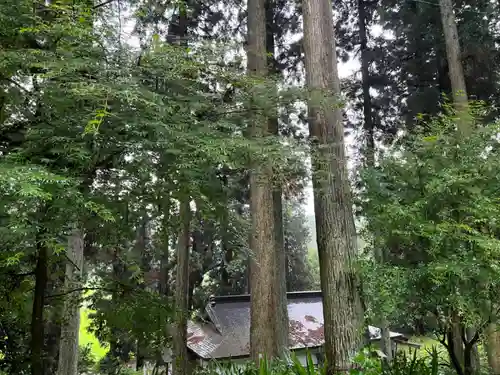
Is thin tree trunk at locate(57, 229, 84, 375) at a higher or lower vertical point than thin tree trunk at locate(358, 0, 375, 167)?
lower

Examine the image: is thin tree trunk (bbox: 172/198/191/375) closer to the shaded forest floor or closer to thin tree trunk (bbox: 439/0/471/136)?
the shaded forest floor

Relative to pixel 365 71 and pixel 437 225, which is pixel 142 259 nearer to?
pixel 365 71

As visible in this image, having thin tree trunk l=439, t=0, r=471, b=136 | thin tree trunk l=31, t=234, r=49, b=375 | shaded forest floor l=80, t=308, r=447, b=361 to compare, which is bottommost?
shaded forest floor l=80, t=308, r=447, b=361

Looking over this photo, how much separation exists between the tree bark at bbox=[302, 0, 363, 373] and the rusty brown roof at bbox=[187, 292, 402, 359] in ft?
26.1

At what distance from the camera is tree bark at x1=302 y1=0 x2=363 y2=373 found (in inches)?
149

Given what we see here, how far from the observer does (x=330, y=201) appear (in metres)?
4.20

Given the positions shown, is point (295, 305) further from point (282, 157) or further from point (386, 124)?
point (282, 157)

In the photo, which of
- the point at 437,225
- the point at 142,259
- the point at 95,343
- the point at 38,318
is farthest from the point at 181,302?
the point at 95,343

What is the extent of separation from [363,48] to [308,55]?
6.35m

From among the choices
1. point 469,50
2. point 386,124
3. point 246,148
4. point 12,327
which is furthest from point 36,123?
point 386,124

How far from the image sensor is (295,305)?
51.0 feet

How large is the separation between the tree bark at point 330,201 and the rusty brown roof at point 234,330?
7963 mm

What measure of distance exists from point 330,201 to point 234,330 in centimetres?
971

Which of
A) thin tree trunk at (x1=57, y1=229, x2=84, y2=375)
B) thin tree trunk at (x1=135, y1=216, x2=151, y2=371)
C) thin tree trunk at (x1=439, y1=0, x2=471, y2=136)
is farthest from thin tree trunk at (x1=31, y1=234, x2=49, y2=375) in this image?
thin tree trunk at (x1=439, y1=0, x2=471, y2=136)
